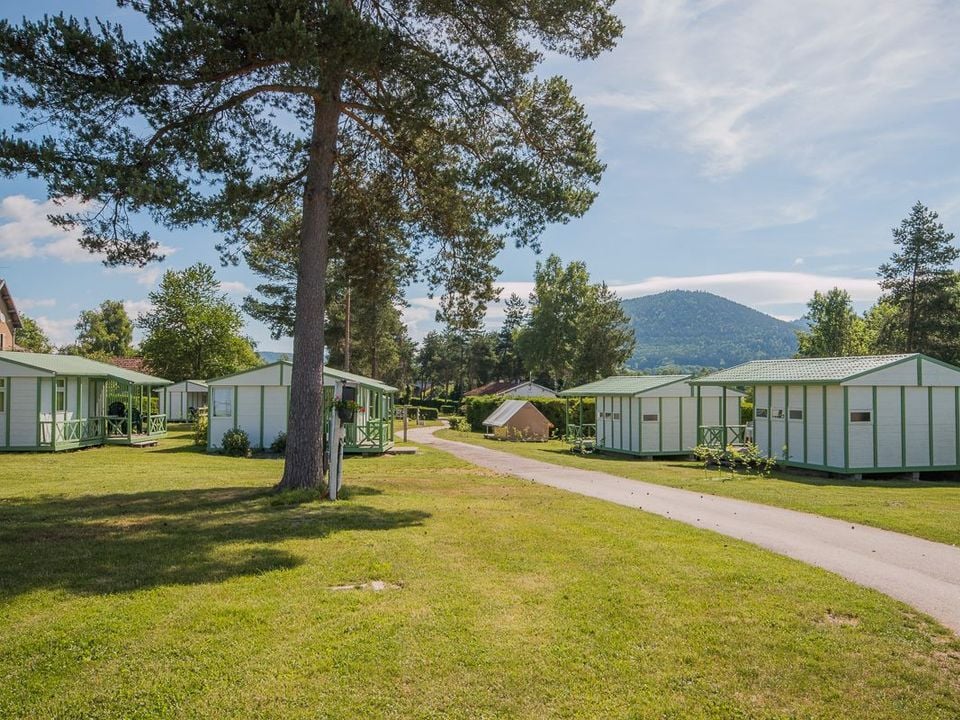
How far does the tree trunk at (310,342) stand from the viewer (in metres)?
12.0

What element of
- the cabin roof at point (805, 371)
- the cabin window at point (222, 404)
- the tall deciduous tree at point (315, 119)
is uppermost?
the tall deciduous tree at point (315, 119)

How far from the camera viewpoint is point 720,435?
2275cm

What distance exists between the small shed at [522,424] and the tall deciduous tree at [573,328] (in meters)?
14.6

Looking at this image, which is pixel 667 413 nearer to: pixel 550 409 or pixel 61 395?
pixel 550 409

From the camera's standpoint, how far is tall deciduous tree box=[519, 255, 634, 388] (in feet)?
166

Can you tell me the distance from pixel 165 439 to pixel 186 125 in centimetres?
2294

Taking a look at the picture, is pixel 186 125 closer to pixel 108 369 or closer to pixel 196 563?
pixel 196 563

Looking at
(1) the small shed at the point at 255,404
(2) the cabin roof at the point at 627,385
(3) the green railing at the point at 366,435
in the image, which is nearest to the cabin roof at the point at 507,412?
(2) the cabin roof at the point at 627,385

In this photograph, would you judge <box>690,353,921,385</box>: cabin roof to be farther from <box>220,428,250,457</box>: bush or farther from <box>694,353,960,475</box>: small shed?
<box>220,428,250,457</box>: bush

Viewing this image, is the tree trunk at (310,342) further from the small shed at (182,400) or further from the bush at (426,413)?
the bush at (426,413)

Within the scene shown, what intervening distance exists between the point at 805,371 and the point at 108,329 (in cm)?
8302

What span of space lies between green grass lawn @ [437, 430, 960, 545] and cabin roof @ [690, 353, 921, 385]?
2.64m

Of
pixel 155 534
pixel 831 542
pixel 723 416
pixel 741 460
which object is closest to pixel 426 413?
pixel 723 416

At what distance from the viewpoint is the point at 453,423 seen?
4844 centimetres
